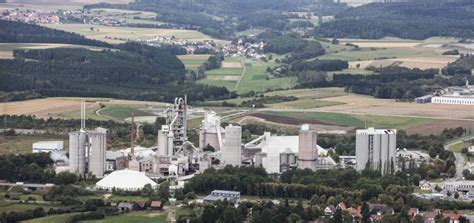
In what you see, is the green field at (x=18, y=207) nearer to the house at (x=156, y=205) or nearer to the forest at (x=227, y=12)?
the house at (x=156, y=205)

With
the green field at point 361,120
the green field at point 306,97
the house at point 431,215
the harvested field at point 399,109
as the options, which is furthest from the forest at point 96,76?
the house at point 431,215

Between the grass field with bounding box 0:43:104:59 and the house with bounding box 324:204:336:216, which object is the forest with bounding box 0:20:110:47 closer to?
the grass field with bounding box 0:43:104:59

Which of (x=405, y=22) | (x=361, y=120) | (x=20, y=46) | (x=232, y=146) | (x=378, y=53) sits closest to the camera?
(x=232, y=146)

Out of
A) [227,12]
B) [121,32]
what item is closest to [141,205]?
[121,32]

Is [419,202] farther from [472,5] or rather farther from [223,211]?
[472,5]

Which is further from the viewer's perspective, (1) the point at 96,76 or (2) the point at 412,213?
(1) the point at 96,76

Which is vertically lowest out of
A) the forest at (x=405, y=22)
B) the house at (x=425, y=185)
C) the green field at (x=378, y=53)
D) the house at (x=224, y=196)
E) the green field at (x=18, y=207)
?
the green field at (x=18, y=207)

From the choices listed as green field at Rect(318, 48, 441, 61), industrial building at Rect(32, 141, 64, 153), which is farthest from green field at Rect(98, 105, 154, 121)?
green field at Rect(318, 48, 441, 61)

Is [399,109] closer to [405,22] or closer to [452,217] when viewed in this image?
[452,217]
